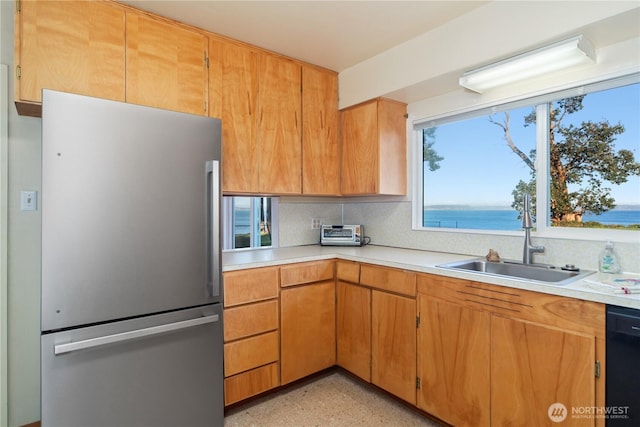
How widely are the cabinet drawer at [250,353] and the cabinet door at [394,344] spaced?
0.68 meters

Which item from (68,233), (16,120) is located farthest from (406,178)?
(16,120)

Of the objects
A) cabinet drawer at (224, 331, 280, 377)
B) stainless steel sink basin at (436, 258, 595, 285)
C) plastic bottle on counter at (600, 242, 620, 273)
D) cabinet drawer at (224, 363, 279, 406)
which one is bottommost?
cabinet drawer at (224, 363, 279, 406)

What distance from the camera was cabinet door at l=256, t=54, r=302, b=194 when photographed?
8.23 feet

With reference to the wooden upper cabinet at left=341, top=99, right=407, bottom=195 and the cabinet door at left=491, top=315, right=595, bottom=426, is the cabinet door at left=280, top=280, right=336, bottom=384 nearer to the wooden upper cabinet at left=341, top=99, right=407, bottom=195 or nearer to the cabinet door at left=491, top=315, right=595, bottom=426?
the wooden upper cabinet at left=341, top=99, right=407, bottom=195

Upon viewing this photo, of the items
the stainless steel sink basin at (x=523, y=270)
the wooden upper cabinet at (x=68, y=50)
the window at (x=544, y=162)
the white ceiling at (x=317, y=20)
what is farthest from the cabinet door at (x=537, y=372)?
the wooden upper cabinet at (x=68, y=50)

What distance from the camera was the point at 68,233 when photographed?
1467 millimetres

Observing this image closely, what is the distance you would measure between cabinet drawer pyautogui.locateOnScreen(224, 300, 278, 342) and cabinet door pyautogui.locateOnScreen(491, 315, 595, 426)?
4.32ft

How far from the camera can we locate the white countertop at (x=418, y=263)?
1354mm

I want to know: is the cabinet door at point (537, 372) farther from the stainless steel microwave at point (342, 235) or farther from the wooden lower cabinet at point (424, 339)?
the stainless steel microwave at point (342, 235)

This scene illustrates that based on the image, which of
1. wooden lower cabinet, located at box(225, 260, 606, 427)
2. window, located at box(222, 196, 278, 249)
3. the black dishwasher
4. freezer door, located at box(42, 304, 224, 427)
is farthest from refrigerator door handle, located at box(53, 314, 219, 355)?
the black dishwasher

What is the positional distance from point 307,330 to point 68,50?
220 cm

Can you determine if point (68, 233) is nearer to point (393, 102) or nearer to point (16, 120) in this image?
point (16, 120)

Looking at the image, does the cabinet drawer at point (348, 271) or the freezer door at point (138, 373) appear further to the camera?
the cabinet drawer at point (348, 271)

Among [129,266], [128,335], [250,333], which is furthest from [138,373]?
[250,333]
